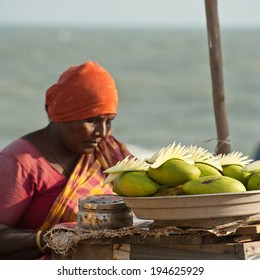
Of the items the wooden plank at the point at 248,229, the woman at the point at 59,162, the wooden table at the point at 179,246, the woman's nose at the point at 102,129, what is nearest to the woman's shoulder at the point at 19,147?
Answer: the woman at the point at 59,162

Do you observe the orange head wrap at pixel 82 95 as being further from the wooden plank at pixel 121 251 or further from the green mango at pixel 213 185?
the green mango at pixel 213 185

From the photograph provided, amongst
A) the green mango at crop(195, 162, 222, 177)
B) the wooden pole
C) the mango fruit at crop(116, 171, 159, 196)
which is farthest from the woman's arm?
the wooden pole

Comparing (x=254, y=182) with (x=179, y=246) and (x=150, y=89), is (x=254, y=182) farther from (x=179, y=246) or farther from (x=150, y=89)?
(x=150, y=89)

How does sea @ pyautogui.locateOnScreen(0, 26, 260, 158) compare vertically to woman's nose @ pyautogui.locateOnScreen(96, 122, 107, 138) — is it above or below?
above

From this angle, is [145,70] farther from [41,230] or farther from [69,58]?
[41,230]

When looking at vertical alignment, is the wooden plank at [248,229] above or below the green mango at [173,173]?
below

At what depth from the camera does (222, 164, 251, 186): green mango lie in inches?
132

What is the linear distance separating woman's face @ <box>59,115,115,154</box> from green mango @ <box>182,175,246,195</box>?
1069mm

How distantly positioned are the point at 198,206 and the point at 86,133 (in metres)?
1.19

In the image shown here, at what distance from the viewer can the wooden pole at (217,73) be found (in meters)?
4.70

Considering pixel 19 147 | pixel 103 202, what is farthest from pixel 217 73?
pixel 103 202

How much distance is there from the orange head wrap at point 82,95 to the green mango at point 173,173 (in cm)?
101

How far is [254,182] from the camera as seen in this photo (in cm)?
326

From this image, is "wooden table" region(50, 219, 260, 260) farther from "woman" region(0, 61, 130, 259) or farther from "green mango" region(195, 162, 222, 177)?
"woman" region(0, 61, 130, 259)
